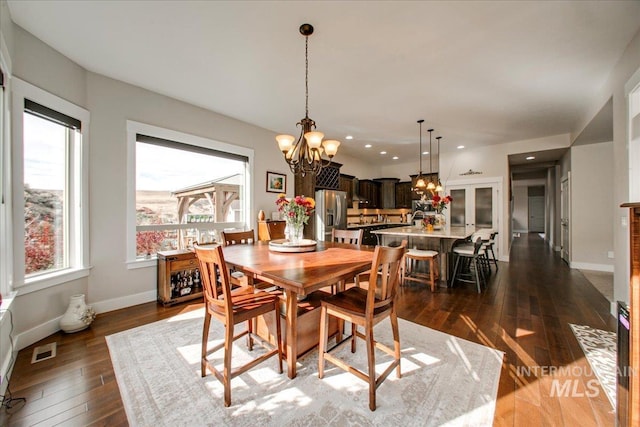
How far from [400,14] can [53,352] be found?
403 centimetres

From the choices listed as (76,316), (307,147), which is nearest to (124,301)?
(76,316)

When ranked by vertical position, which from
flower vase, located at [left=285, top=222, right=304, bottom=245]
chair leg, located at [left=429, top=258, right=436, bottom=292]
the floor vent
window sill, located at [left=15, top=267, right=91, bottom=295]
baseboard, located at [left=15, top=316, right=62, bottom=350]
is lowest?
the floor vent

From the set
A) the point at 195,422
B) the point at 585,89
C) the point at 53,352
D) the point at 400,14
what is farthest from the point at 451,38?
the point at 53,352

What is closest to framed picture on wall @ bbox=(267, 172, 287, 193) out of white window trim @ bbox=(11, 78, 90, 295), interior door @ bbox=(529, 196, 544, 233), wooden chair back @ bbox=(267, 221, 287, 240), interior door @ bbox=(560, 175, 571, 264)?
wooden chair back @ bbox=(267, 221, 287, 240)

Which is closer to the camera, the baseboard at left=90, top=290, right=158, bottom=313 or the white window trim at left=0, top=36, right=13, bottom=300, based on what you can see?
the white window trim at left=0, top=36, right=13, bottom=300

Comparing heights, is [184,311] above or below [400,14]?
below

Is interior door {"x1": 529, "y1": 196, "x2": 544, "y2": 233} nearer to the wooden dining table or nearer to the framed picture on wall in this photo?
the framed picture on wall

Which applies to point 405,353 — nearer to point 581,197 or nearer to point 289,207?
point 289,207

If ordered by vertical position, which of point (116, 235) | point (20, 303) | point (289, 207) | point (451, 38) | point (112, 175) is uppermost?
point (451, 38)

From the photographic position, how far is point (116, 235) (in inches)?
122

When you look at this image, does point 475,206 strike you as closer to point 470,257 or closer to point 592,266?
point 592,266

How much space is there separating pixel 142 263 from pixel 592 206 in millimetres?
7934

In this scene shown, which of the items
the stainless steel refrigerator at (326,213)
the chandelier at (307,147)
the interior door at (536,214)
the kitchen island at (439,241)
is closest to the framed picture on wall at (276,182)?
the stainless steel refrigerator at (326,213)

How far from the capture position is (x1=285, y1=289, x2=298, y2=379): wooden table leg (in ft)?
5.69
